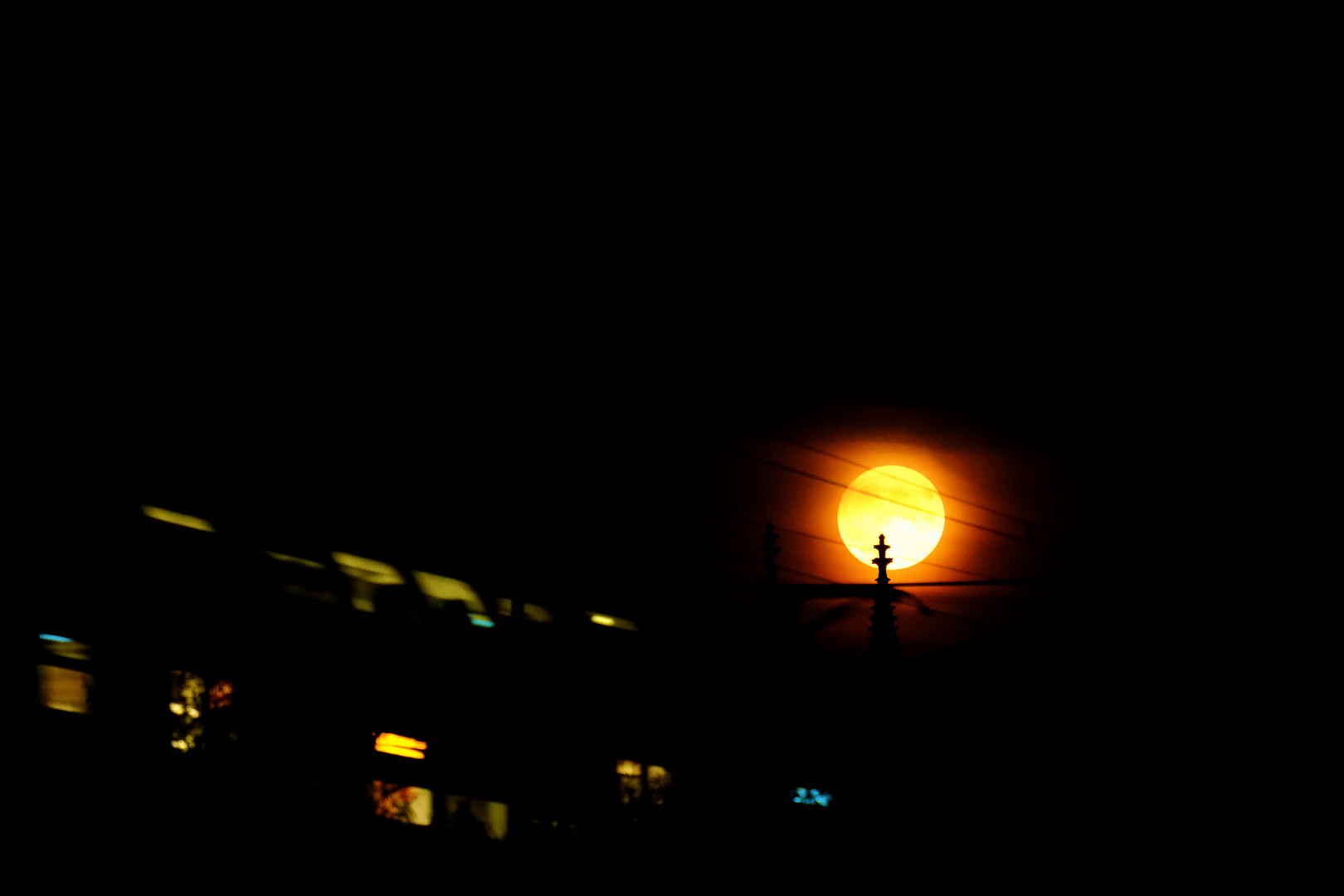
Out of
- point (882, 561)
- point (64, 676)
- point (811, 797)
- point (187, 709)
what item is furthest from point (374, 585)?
point (811, 797)

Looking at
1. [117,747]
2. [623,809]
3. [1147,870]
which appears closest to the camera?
[117,747]

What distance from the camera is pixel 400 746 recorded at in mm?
9211

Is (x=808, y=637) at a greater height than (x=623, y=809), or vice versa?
(x=808, y=637)

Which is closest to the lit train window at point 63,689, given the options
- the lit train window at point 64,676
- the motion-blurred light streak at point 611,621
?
the lit train window at point 64,676

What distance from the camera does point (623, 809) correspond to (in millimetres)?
10523

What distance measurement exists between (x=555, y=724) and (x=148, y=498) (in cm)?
448

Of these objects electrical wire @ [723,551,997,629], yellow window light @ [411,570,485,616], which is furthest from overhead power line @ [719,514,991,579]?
yellow window light @ [411,570,485,616]

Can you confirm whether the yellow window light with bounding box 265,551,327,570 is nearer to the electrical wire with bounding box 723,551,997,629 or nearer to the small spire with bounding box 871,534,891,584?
the electrical wire with bounding box 723,551,997,629

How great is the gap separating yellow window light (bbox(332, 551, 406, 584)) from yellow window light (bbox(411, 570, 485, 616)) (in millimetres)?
237

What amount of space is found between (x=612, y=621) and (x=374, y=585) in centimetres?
336

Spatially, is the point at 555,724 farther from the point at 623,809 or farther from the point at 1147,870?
the point at 1147,870

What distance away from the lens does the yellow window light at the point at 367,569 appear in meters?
9.60

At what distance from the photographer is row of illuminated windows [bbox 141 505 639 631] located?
28.7ft

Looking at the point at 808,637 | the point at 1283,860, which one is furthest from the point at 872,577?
the point at 1283,860
